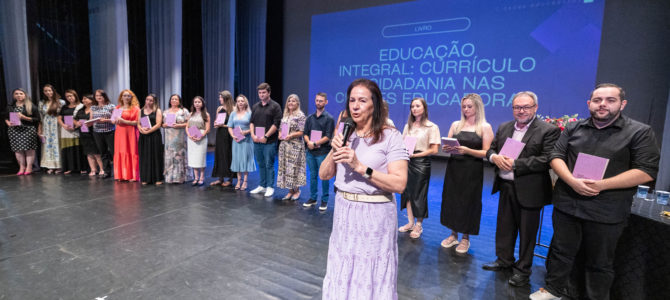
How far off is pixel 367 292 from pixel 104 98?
5.72 metres

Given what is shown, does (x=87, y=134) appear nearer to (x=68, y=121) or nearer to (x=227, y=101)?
(x=68, y=121)

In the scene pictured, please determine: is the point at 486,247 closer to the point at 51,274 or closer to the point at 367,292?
the point at 367,292

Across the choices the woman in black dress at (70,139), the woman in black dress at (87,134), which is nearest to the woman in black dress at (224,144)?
the woman in black dress at (87,134)

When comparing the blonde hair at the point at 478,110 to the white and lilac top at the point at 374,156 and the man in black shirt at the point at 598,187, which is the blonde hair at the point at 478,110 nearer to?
the man in black shirt at the point at 598,187

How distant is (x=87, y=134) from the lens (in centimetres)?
545

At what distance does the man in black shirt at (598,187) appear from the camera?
1758mm

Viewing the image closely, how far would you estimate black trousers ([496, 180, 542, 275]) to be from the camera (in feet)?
7.61

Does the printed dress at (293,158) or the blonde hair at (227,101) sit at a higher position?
the blonde hair at (227,101)

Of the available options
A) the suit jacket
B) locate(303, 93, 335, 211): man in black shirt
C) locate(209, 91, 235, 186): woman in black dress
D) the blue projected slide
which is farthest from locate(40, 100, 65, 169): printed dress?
the suit jacket

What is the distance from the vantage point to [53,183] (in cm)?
493

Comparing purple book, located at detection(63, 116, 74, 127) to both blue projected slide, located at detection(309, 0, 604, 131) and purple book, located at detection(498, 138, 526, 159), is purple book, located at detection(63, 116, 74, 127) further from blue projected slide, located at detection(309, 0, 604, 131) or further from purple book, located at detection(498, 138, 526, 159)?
purple book, located at detection(498, 138, 526, 159)

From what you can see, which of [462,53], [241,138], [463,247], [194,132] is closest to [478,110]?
[463,247]

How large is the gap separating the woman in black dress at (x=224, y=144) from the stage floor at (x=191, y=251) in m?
0.74

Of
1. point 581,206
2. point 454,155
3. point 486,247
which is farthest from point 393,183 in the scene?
point 486,247
